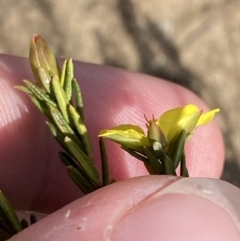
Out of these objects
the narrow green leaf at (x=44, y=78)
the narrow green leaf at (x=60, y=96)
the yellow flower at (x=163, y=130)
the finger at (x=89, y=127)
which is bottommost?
the finger at (x=89, y=127)

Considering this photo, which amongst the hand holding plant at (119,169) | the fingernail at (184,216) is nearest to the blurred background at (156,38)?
the hand holding plant at (119,169)

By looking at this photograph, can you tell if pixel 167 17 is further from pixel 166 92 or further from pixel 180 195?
pixel 180 195

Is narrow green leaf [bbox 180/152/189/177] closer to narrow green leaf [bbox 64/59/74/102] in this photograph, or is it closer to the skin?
the skin

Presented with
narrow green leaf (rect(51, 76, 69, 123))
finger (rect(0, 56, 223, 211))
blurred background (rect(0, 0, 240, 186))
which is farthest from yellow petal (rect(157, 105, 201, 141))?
blurred background (rect(0, 0, 240, 186))

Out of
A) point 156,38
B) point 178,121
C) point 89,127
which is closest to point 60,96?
point 178,121

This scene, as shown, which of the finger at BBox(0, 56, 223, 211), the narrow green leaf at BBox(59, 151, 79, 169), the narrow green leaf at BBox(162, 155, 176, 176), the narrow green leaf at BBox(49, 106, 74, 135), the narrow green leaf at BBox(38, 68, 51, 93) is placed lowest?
the finger at BBox(0, 56, 223, 211)

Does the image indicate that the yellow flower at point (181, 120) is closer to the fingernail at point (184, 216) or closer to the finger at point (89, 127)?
the fingernail at point (184, 216)

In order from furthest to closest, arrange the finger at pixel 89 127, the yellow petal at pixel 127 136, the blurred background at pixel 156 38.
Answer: the blurred background at pixel 156 38, the finger at pixel 89 127, the yellow petal at pixel 127 136
